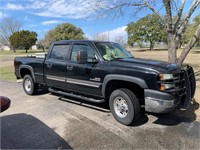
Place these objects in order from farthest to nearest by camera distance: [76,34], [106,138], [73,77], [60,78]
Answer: [76,34] < [60,78] < [73,77] < [106,138]

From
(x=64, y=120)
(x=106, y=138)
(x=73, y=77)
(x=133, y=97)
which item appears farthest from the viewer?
(x=73, y=77)

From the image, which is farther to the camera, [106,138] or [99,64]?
[99,64]

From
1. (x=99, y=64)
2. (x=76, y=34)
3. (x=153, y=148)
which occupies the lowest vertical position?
(x=153, y=148)

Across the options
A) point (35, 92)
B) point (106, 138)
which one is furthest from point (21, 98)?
point (106, 138)

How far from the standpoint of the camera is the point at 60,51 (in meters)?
6.34

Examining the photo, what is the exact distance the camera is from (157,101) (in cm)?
421

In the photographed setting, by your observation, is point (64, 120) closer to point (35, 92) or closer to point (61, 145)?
Answer: point (61, 145)

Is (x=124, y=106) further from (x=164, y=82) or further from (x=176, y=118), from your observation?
(x=176, y=118)

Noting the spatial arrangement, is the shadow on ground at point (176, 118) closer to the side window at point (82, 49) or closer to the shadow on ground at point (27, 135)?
the side window at point (82, 49)

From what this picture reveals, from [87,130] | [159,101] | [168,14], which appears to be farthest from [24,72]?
[168,14]

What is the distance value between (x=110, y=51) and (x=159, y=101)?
2037mm

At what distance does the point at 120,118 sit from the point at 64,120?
133cm

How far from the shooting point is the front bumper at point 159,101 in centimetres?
418

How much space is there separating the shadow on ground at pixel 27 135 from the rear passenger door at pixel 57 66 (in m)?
1.47
